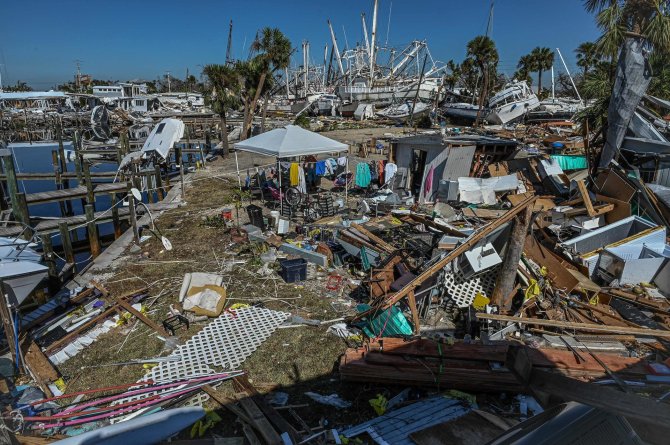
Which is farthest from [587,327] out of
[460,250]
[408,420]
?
[408,420]

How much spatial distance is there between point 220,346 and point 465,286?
15.1 feet

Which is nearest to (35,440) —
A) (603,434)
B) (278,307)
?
(278,307)

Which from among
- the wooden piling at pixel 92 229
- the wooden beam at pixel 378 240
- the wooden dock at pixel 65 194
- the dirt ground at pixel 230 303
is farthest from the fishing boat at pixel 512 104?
the wooden piling at pixel 92 229

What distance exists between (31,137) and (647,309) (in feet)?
172

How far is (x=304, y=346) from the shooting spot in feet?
21.7

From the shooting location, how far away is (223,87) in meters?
24.8

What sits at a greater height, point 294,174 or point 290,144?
point 290,144

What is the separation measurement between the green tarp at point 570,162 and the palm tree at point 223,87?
713 inches

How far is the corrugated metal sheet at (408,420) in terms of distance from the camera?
15.1 feet

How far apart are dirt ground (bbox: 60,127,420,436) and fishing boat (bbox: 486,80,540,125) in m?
32.0

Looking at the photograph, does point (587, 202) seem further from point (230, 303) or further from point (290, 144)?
point (230, 303)

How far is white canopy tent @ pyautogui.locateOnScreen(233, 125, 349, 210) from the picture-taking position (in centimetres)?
1230

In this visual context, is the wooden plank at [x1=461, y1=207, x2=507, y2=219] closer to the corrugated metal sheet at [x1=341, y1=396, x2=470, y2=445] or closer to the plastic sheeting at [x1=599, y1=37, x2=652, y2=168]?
the plastic sheeting at [x1=599, y1=37, x2=652, y2=168]

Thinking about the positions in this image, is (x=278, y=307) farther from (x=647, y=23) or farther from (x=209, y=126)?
(x=209, y=126)
